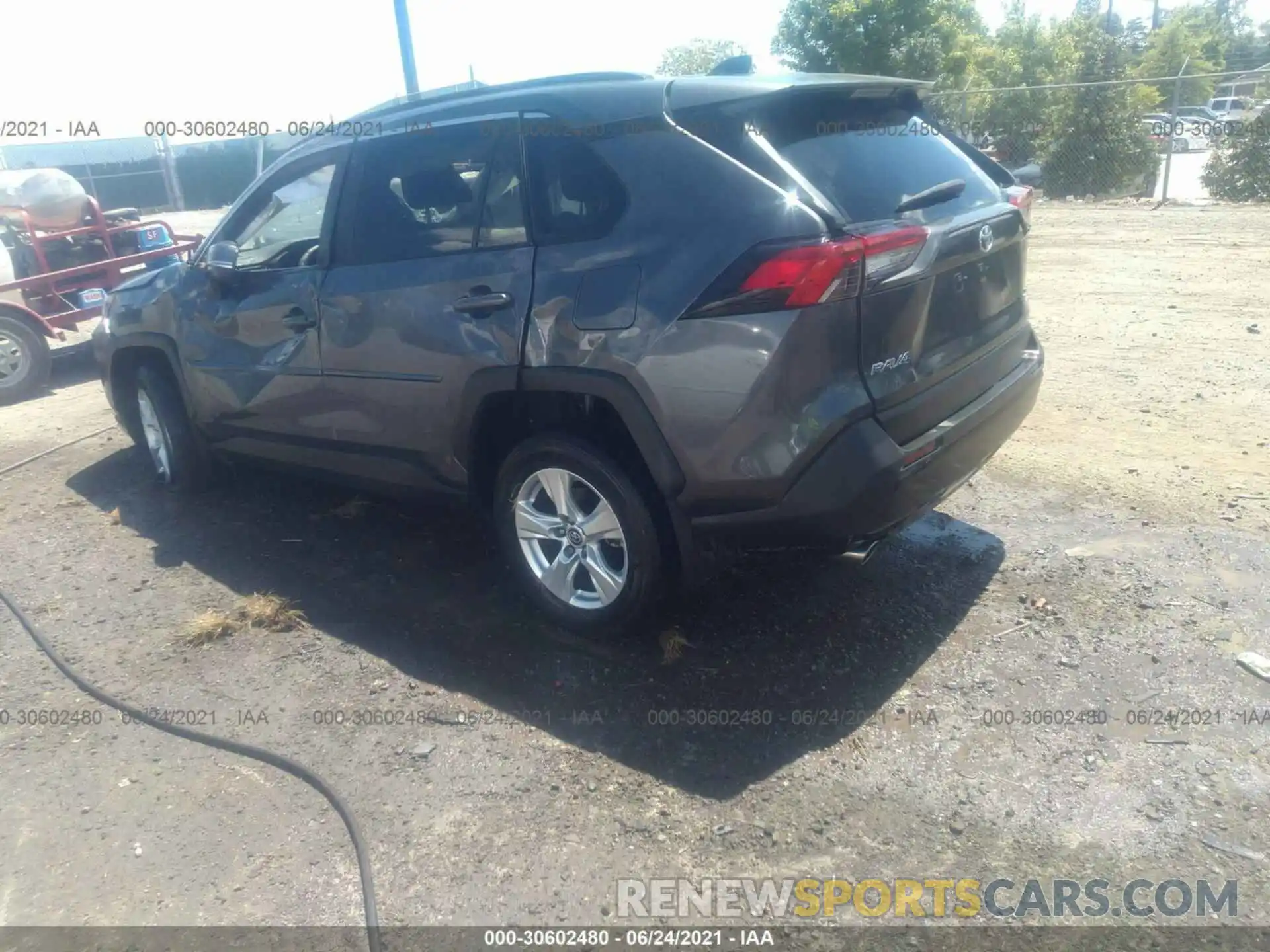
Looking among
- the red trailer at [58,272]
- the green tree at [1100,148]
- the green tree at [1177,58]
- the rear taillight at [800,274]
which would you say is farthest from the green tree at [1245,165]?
the green tree at [1177,58]

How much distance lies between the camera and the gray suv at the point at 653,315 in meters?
2.90

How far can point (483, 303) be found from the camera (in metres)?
3.44

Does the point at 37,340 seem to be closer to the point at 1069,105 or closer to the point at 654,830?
the point at 654,830

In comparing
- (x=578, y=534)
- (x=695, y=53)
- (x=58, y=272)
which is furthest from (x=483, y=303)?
(x=695, y=53)

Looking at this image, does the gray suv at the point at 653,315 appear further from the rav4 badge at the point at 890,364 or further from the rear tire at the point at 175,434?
the rear tire at the point at 175,434

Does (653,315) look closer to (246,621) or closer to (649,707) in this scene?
(649,707)

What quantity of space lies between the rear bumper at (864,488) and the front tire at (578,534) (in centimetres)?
27

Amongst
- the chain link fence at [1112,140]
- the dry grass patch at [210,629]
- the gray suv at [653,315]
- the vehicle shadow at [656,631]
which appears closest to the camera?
the gray suv at [653,315]

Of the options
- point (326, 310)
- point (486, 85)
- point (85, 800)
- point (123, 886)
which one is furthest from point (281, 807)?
point (486, 85)

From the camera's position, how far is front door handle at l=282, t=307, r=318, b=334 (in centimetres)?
414

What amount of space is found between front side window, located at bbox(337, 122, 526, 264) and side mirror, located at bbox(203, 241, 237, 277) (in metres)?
0.77

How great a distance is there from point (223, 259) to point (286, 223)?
33 cm

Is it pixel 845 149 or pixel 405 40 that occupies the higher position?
pixel 405 40

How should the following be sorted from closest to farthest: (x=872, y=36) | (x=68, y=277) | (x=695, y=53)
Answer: (x=68, y=277) → (x=872, y=36) → (x=695, y=53)
